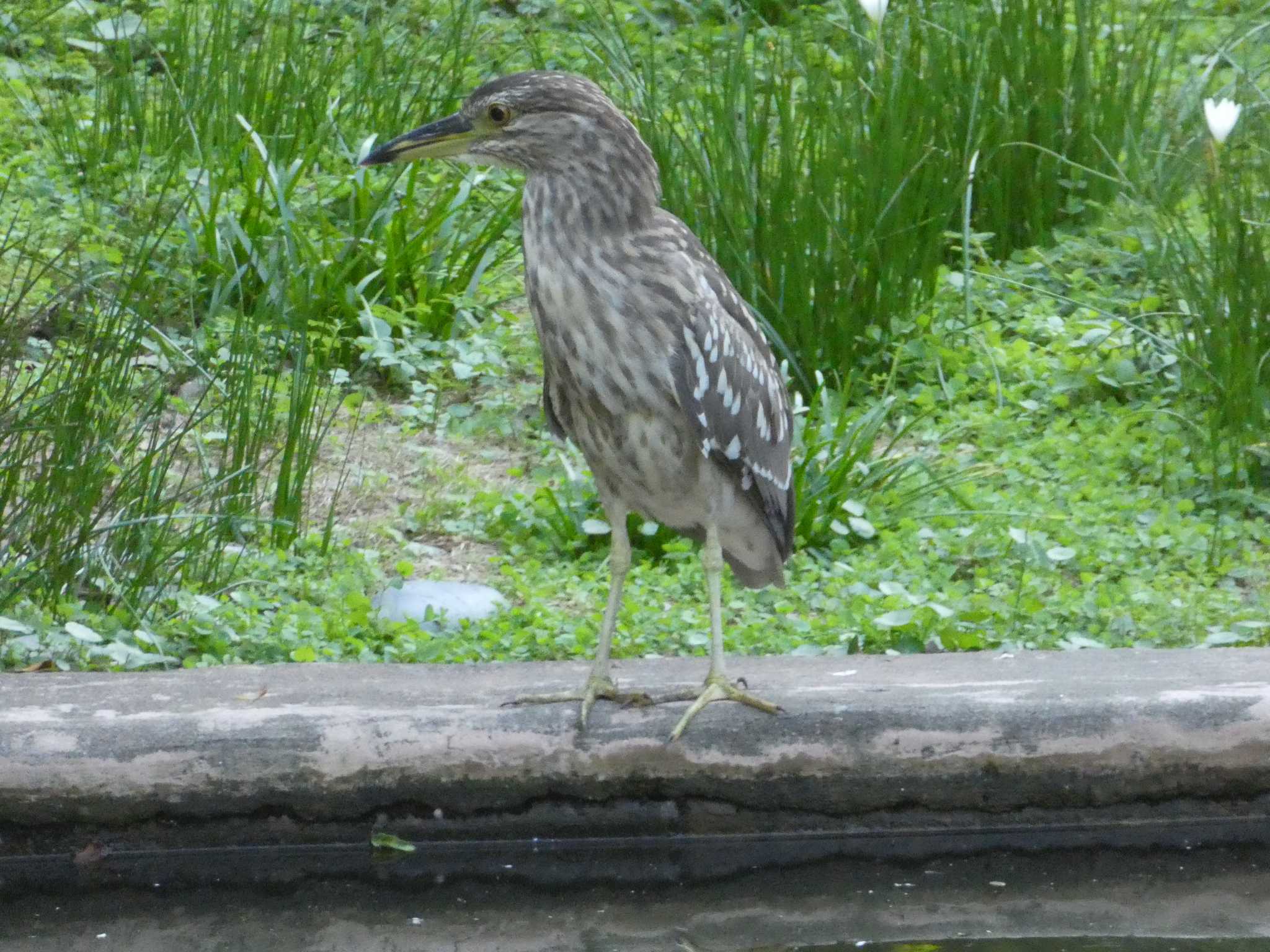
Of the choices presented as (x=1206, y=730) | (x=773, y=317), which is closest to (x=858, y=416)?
(x=773, y=317)

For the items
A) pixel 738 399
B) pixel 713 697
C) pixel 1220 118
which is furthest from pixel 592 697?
pixel 1220 118

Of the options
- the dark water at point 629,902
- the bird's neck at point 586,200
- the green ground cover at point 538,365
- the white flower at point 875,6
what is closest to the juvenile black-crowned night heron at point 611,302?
the bird's neck at point 586,200

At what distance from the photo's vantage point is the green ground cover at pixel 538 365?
182 inches

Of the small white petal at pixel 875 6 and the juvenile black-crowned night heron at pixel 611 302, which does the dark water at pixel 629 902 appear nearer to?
the juvenile black-crowned night heron at pixel 611 302

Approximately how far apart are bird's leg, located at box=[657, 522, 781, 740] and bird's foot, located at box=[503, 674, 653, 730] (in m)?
0.05

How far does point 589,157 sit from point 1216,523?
2.40 metres

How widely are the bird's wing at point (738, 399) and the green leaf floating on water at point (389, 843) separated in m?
1.06

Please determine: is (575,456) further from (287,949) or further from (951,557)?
(287,949)

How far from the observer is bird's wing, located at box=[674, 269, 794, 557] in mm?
3787

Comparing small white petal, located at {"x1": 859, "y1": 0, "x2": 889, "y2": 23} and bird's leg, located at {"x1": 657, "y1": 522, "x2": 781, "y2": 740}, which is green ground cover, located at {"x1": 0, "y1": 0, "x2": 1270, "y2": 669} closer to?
small white petal, located at {"x1": 859, "y1": 0, "x2": 889, "y2": 23}

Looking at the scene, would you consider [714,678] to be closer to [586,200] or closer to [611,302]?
[611,302]

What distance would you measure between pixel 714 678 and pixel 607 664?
0.25 metres

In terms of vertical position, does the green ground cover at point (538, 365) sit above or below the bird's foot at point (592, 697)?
above

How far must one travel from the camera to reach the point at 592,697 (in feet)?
12.5
